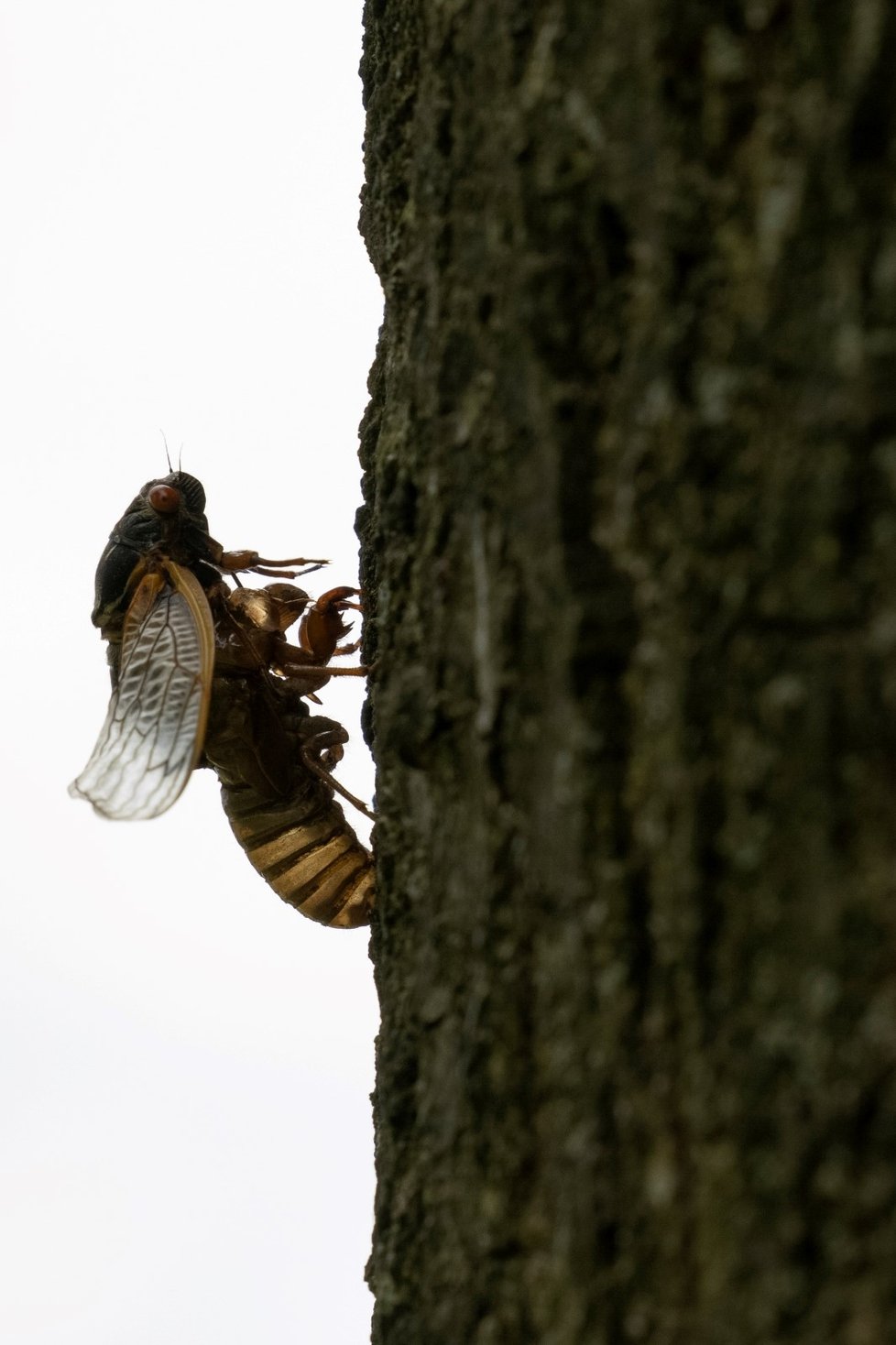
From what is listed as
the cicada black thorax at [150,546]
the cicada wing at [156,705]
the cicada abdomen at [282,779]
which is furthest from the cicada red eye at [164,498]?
the cicada abdomen at [282,779]

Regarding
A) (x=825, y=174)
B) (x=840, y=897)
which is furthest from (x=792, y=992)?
(x=825, y=174)

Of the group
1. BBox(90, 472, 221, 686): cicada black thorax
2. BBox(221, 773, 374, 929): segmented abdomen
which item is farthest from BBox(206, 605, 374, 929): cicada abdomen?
BBox(90, 472, 221, 686): cicada black thorax

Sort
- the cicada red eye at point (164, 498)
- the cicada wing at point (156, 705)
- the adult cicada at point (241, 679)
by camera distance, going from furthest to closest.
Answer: the cicada red eye at point (164, 498) → the adult cicada at point (241, 679) → the cicada wing at point (156, 705)

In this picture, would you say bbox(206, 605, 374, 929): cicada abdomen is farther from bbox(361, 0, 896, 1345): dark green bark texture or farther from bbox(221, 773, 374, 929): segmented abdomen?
bbox(361, 0, 896, 1345): dark green bark texture

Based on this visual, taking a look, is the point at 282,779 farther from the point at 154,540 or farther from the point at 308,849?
the point at 154,540

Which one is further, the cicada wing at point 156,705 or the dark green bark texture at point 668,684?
the cicada wing at point 156,705

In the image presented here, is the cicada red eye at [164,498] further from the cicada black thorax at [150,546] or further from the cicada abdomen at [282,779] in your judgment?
the cicada abdomen at [282,779]
